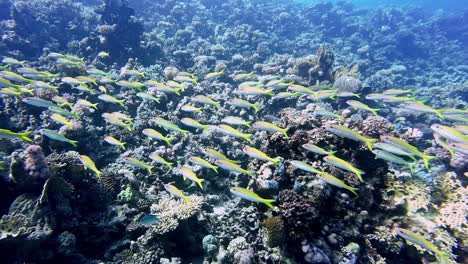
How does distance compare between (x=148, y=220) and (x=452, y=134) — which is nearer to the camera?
(x=148, y=220)

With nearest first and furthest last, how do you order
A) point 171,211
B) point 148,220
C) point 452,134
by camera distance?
point 148,220
point 452,134
point 171,211

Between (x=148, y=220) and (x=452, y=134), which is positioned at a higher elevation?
(x=452, y=134)

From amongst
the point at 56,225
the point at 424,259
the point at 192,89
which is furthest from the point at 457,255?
the point at 192,89

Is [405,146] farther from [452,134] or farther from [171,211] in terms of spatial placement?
[171,211]

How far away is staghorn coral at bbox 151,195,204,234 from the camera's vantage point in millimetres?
4555

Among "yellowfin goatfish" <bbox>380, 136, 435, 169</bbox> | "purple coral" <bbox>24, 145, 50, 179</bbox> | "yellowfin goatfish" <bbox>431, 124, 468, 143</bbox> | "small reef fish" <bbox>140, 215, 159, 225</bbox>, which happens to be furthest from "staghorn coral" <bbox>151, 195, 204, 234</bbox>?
"yellowfin goatfish" <bbox>431, 124, 468, 143</bbox>

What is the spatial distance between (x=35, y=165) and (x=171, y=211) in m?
2.91

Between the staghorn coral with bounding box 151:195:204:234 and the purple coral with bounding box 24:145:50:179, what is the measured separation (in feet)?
7.54

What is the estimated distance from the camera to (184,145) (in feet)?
23.9

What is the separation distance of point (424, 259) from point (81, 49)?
18.6 metres

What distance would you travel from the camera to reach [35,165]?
177 inches

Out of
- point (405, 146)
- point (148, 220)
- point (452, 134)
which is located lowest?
point (148, 220)

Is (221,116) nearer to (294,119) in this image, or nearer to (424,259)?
(294,119)

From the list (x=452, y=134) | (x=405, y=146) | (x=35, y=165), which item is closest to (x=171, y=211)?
(x=35, y=165)
